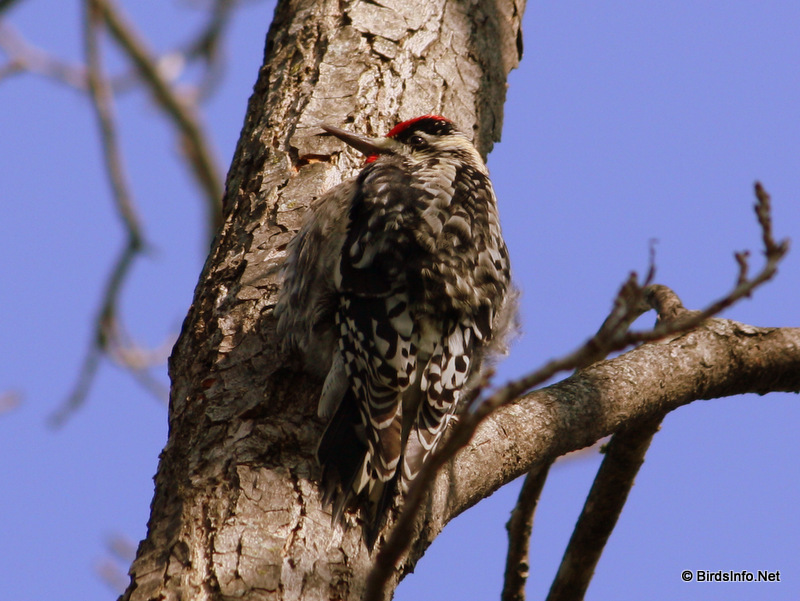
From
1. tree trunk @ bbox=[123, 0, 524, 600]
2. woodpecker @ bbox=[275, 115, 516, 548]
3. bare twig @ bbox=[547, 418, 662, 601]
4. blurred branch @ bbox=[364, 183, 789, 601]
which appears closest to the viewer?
blurred branch @ bbox=[364, 183, 789, 601]

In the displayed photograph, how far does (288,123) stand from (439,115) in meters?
0.65

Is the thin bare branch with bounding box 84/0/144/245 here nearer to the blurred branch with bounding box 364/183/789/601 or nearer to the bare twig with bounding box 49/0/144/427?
the bare twig with bounding box 49/0/144/427

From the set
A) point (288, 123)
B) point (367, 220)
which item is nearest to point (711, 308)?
point (367, 220)

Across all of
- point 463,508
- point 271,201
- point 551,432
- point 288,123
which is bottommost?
point 463,508

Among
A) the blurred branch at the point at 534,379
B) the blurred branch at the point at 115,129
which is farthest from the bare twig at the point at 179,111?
the blurred branch at the point at 534,379

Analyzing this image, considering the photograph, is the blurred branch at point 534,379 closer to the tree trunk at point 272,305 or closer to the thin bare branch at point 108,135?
the tree trunk at point 272,305

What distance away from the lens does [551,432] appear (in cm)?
248

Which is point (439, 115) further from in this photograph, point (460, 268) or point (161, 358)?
point (161, 358)

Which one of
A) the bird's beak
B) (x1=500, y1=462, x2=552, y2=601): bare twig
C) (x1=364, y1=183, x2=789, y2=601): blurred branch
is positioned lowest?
(x1=364, y1=183, x2=789, y2=601): blurred branch

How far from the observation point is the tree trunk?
1973 mm

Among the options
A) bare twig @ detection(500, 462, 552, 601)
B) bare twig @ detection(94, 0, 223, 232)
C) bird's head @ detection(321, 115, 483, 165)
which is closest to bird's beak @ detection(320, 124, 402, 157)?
bird's head @ detection(321, 115, 483, 165)

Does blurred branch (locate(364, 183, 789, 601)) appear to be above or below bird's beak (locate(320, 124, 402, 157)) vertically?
below

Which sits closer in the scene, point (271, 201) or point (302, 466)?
point (302, 466)

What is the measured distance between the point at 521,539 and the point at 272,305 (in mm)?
1286
